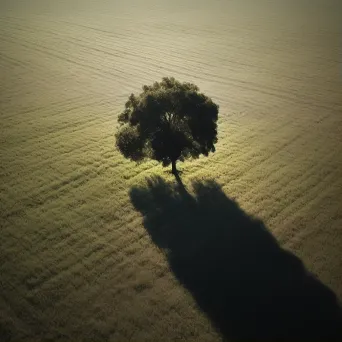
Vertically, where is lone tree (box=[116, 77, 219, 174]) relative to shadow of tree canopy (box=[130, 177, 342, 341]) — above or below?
above

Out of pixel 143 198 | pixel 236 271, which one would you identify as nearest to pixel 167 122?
pixel 143 198

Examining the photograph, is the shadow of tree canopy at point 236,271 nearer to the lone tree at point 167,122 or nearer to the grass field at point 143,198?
the grass field at point 143,198

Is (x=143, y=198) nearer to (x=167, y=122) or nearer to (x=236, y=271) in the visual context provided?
(x=167, y=122)

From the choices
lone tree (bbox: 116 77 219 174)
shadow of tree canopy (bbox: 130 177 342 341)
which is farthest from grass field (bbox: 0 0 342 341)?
lone tree (bbox: 116 77 219 174)

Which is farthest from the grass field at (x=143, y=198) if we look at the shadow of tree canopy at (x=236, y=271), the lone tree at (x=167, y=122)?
the lone tree at (x=167, y=122)

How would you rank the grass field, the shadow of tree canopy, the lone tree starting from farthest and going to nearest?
the lone tree
the grass field
the shadow of tree canopy

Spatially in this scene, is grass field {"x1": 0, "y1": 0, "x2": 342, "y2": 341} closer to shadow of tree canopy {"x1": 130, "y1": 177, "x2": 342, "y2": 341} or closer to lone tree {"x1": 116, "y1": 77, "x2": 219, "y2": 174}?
shadow of tree canopy {"x1": 130, "y1": 177, "x2": 342, "y2": 341}
